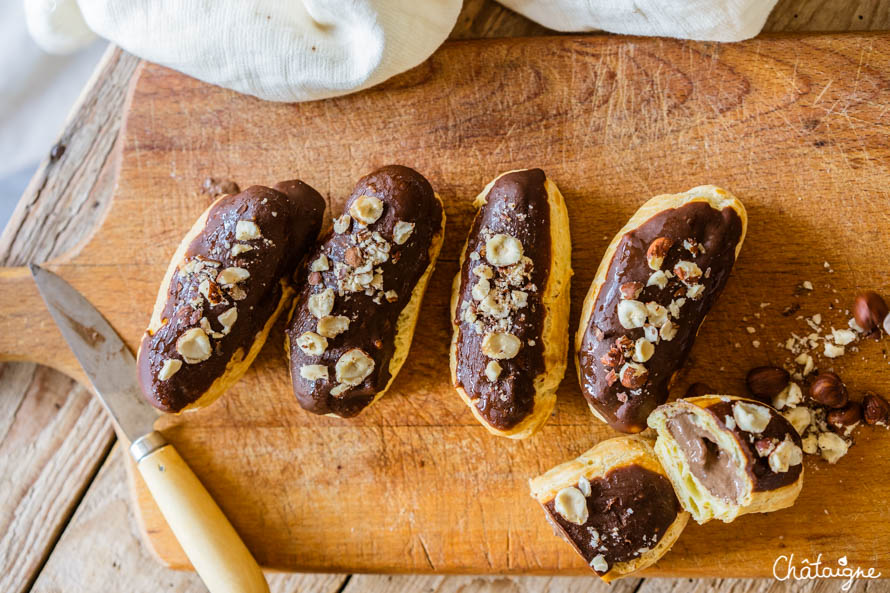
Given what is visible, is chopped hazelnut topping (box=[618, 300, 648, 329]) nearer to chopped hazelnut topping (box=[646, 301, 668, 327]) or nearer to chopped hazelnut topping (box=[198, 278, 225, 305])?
chopped hazelnut topping (box=[646, 301, 668, 327])

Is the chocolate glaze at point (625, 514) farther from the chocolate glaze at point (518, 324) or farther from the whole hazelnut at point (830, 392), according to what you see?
the whole hazelnut at point (830, 392)

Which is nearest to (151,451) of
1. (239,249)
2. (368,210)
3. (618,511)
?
(239,249)

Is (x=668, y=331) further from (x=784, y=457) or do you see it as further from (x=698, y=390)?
(x=784, y=457)

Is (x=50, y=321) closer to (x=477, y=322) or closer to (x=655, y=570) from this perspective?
(x=477, y=322)

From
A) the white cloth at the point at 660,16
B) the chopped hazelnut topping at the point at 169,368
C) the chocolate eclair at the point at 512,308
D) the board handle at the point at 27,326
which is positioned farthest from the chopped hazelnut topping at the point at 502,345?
the board handle at the point at 27,326

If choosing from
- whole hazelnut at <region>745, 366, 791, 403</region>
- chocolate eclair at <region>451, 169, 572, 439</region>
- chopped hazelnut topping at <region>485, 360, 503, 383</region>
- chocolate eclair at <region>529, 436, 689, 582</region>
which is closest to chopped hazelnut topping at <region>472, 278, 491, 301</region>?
chocolate eclair at <region>451, 169, 572, 439</region>

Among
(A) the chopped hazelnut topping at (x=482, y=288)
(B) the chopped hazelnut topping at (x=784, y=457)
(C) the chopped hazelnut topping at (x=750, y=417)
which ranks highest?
(A) the chopped hazelnut topping at (x=482, y=288)

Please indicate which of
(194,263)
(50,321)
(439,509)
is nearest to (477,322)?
(439,509)
